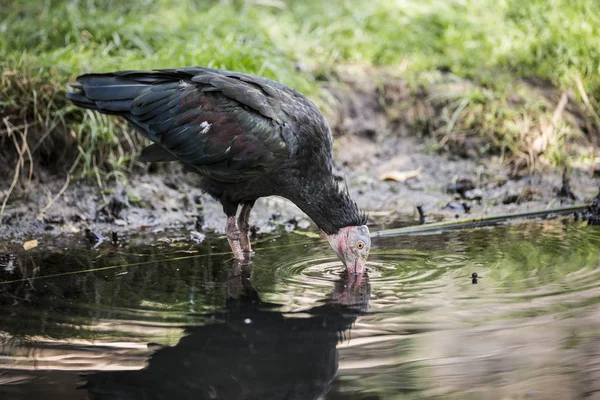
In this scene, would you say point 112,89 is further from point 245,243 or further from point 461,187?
point 461,187

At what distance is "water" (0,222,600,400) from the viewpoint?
3084mm

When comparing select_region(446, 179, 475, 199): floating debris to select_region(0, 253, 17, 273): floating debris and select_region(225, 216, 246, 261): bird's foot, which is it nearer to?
select_region(225, 216, 246, 261): bird's foot

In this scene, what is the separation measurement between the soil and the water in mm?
794

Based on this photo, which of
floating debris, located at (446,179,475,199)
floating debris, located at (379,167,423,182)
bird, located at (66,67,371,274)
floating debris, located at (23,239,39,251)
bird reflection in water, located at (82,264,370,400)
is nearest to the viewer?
bird reflection in water, located at (82,264,370,400)

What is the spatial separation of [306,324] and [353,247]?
1.23 metres

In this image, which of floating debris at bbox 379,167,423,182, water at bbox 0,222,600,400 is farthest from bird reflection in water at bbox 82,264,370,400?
floating debris at bbox 379,167,423,182

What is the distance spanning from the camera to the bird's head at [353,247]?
4914mm

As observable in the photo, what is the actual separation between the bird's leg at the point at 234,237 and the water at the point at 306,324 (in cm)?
8

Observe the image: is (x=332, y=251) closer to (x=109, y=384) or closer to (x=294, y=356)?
(x=294, y=356)

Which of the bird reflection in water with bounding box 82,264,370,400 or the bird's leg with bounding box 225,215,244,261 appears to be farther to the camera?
the bird's leg with bounding box 225,215,244,261

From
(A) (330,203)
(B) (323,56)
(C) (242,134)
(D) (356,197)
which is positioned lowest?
(A) (330,203)

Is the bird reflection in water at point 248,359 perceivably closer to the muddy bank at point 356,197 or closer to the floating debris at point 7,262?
the floating debris at point 7,262

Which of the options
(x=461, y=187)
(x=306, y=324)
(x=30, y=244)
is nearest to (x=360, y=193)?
(x=461, y=187)

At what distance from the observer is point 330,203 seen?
5180 mm
